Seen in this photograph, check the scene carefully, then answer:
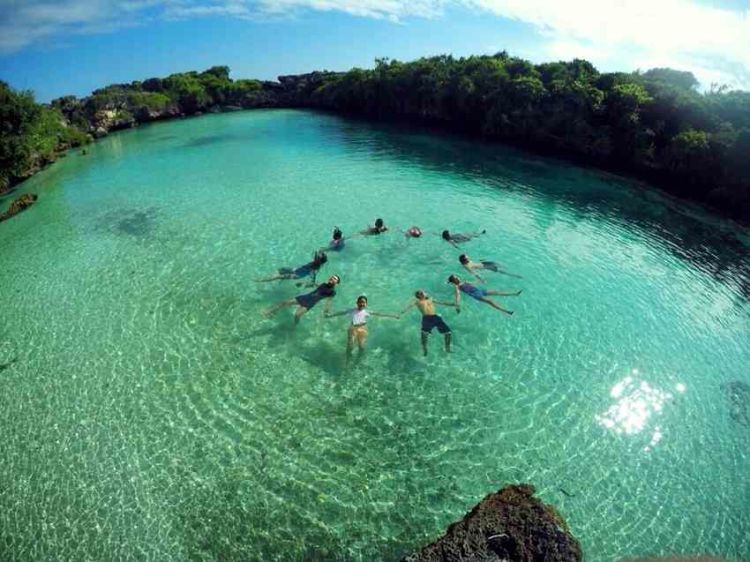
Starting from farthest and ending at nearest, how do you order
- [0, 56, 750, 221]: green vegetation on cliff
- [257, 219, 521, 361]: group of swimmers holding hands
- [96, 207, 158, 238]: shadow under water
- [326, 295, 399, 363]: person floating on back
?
[0, 56, 750, 221]: green vegetation on cliff
[96, 207, 158, 238]: shadow under water
[257, 219, 521, 361]: group of swimmers holding hands
[326, 295, 399, 363]: person floating on back

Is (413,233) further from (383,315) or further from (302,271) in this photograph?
(383,315)

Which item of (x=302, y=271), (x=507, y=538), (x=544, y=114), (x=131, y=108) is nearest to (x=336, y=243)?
(x=302, y=271)

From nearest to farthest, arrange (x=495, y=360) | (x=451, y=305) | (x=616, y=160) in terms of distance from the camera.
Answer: (x=495, y=360) < (x=451, y=305) < (x=616, y=160)

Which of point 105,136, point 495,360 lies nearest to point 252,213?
point 495,360

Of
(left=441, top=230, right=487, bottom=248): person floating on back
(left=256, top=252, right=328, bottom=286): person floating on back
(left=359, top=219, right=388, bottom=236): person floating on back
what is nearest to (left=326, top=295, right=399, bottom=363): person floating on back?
(left=256, top=252, right=328, bottom=286): person floating on back

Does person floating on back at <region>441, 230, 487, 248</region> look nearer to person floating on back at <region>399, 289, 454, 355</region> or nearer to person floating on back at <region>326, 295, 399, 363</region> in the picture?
person floating on back at <region>399, 289, 454, 355</region>

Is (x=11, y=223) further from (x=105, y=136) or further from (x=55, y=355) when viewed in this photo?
(x=105, y=136)

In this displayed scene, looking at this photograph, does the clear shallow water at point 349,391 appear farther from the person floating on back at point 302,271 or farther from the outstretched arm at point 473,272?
the outstretched arm at point 473,272
